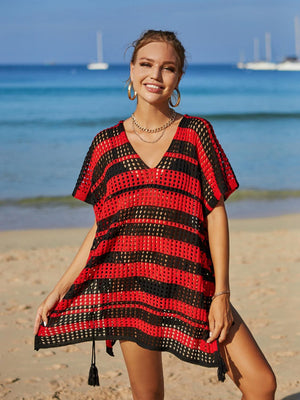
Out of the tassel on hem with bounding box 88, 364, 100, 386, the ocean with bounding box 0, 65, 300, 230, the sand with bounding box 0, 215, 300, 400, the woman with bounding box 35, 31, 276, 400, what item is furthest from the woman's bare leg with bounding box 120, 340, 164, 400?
the ocean with bounding box 0, 65, 300, 230

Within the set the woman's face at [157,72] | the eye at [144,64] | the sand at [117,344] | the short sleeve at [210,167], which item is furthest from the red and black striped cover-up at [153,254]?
the sand at [117,344]

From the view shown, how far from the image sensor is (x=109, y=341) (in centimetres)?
275

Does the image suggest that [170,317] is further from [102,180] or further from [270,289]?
[270,289]

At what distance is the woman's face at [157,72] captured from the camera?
99.0 inches

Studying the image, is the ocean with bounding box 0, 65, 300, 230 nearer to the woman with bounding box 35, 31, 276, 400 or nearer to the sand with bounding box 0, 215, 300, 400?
the sand with bounding box 0, 215, 300, 400

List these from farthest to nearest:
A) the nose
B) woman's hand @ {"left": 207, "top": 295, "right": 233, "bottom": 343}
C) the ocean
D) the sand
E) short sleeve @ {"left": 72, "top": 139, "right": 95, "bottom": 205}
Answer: the ocean → the sand → short sleeve @ {"left": 72, "top": 139, "right": 95, "bottom": 205} → the nose → woman's hand @ {"left": 207, "top": 295, "right": 233, "bottom": 343}

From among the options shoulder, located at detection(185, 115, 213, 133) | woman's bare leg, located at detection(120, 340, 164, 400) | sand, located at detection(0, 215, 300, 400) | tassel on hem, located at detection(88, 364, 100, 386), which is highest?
shoulder, located at detection(185, 115, 213, 133)

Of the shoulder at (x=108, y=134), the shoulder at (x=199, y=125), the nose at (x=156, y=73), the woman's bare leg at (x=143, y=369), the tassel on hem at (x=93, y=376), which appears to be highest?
the nose at (x=156, y=73)

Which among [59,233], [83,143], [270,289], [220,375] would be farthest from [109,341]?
[83,143]

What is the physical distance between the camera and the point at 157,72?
98.6 inches

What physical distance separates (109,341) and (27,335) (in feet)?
7.89

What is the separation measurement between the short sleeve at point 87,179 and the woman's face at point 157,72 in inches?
13.7

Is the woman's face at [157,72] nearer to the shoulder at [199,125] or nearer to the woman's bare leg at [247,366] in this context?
the shoulder at [199,125]

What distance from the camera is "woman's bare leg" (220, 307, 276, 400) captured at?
2.37 m
